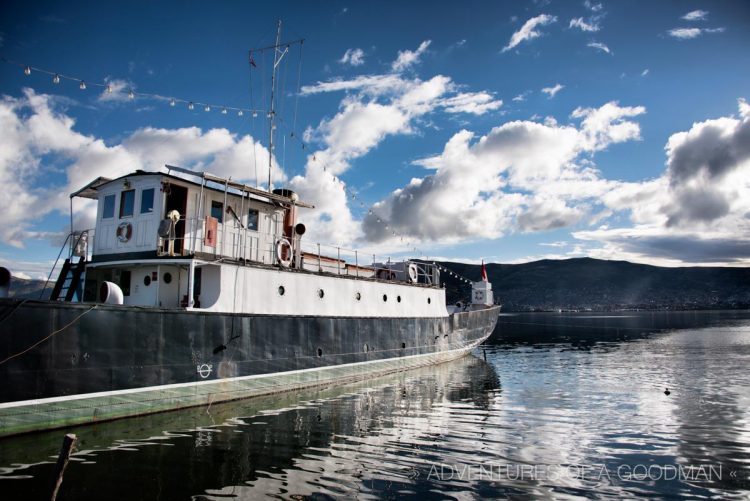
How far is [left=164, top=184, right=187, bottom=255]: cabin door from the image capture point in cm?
1502

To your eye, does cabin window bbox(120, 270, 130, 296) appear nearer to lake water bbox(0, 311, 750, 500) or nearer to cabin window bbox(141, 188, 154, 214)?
cabin window bbox(141, 188, 154, 214)

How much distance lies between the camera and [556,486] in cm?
815

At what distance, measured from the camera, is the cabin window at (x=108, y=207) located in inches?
615

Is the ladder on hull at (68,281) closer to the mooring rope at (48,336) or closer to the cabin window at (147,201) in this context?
the cabin window at (147,201)

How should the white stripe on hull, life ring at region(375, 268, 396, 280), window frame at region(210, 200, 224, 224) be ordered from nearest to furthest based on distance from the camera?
the white stripe on hull
window frame at region(210, 200, 224, 224)
life ring at region(375, 268, 396, 280)

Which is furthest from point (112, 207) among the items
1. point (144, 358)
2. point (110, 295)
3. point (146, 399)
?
point (146, 399)

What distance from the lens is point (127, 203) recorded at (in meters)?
15.3

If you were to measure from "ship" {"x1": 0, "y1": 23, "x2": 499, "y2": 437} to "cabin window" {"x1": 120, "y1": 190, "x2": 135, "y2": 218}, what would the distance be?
1.9 inches

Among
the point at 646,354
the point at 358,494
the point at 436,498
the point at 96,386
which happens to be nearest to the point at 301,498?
the point at 358,494

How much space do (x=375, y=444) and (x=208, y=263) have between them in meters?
7.50

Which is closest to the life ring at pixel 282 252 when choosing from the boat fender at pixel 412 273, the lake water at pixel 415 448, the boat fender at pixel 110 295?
the lake water at pixel 415 448

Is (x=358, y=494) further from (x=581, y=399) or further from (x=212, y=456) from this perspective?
(x=581, y=399)

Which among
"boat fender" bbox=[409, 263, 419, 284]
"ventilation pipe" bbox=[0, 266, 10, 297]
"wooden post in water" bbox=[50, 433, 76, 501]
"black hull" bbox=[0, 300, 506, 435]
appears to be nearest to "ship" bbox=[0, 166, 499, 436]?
"black hull" bbox=[0, 300, 506, 435]

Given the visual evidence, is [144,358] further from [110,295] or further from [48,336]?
[48,336]
